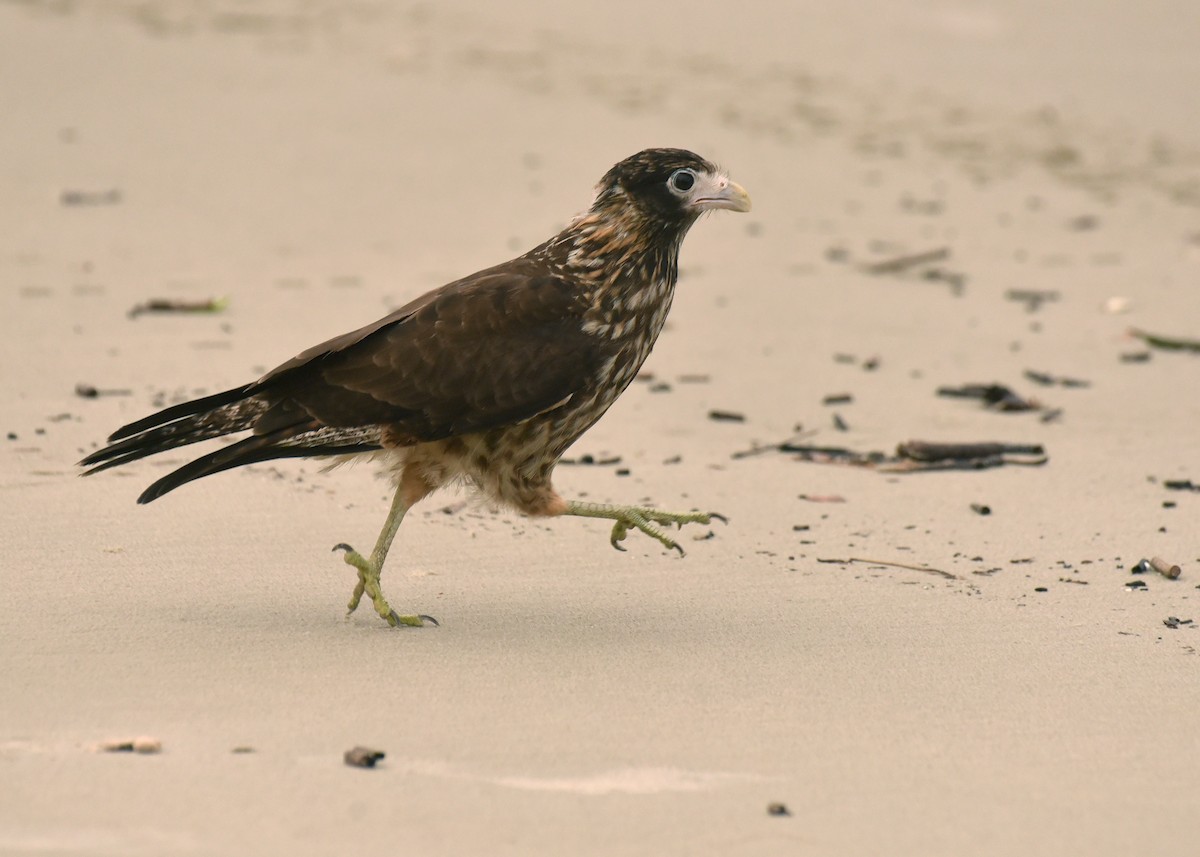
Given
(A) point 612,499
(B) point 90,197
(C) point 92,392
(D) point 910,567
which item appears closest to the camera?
(D) point 910,567

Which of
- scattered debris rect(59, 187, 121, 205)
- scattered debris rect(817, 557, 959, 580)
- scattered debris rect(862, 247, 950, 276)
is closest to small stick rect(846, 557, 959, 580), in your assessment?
scattered debris rect(817, 557, 959, 580)

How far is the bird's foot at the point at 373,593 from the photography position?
5160mm

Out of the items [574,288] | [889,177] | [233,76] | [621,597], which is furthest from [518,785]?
[233,76]

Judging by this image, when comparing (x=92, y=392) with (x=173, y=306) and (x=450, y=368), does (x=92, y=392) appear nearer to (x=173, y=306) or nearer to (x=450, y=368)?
(x=173, y=306)

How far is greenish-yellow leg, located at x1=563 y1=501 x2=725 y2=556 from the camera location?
5559 mm

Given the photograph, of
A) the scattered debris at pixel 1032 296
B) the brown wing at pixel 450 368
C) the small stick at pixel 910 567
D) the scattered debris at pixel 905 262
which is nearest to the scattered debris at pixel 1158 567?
the small stick at pixel 910 567

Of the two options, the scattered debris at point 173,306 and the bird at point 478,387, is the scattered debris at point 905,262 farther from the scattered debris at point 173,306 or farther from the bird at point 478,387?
the bird at point 478,387

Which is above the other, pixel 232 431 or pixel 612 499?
pixel 232 431

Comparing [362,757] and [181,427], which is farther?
[181,427]

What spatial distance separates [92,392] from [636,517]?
2.79m

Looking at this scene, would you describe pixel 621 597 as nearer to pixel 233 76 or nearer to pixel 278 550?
pixel 278 550

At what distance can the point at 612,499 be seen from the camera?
21.5ft

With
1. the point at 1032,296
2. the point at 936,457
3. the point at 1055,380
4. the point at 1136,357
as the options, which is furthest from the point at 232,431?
the point at 1032,296

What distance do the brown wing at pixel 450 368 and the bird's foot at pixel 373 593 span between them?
1.31ft
